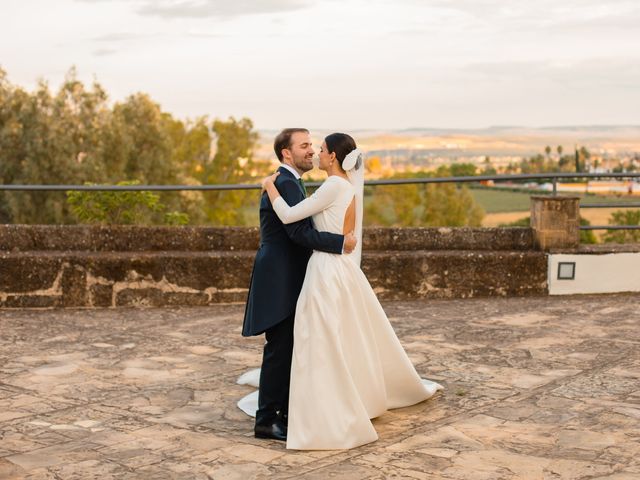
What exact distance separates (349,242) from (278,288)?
0.46 m

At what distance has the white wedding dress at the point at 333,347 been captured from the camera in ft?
16.4

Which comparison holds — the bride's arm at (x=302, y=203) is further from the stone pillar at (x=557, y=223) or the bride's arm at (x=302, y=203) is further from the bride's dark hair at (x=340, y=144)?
the stone pillar at (x=557, y=223)

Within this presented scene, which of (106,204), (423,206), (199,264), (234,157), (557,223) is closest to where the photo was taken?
(199,264)

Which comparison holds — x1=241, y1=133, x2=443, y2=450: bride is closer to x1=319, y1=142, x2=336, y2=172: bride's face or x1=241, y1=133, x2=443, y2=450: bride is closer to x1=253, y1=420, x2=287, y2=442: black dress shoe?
x1=319, y1=142, x2=336, y2=172: bride's face

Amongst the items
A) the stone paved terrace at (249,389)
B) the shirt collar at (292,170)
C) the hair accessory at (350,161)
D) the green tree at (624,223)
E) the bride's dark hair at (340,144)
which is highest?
the bride's dark hair at (340,144)

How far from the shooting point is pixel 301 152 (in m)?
5.22

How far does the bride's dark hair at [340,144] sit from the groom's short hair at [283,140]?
6.5 inches

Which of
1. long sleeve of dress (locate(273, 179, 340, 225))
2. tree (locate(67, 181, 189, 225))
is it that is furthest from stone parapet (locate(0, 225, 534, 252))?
tree (locate(67, 181, 189, 225))

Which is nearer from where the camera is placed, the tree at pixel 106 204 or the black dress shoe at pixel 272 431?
the black dress shoe at pixel 272 431

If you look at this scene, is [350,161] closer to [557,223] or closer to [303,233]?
[303,233]

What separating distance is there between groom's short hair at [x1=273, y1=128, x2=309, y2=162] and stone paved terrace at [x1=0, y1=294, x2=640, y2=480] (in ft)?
5.15

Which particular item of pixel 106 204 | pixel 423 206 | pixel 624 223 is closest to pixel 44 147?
pixel 106 204

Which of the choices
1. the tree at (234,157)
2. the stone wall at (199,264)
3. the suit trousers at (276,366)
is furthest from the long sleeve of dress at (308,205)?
the tree at (234,157)

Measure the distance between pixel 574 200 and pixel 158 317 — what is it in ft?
14.8
